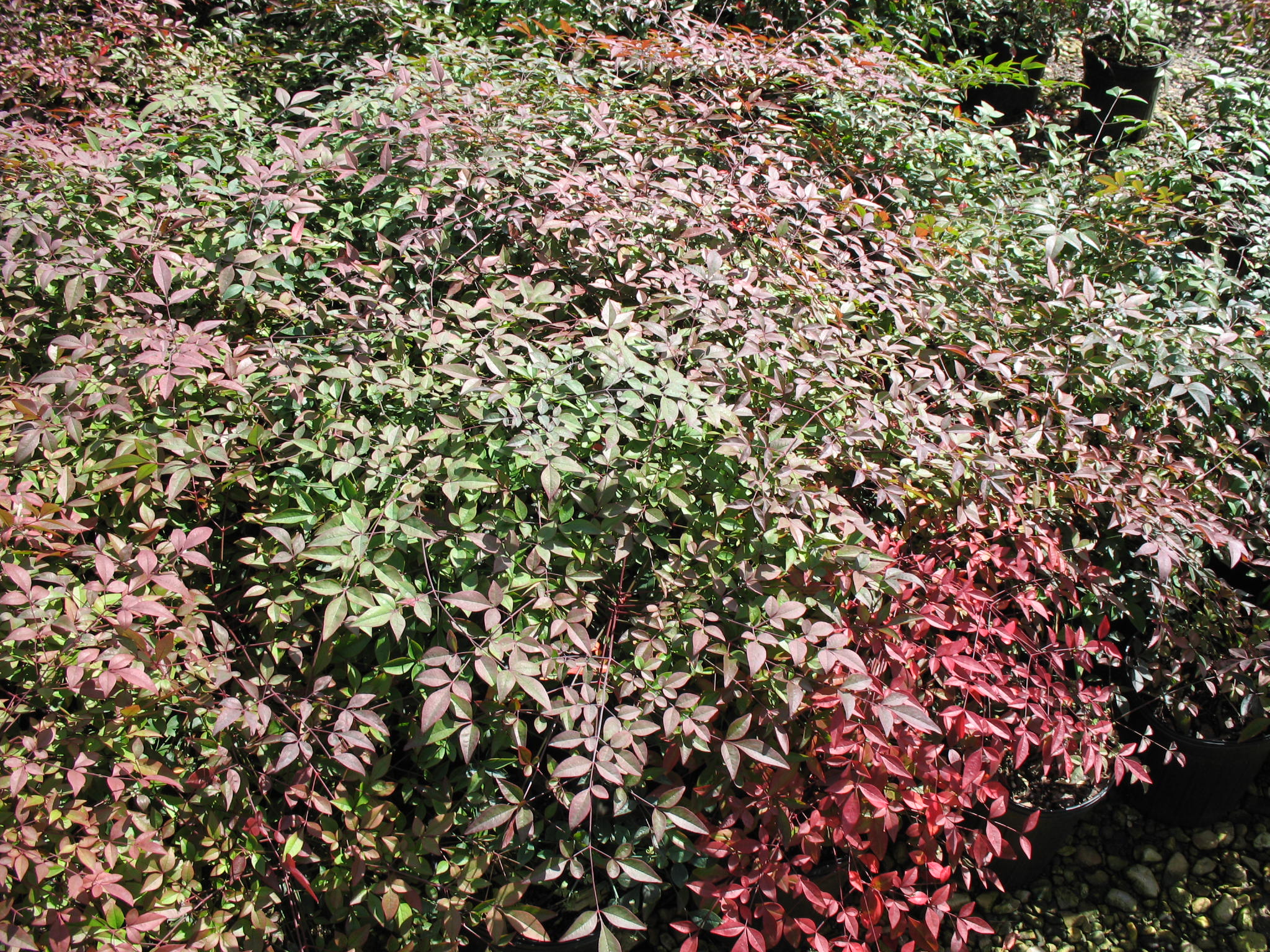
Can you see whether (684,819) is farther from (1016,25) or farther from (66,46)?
(1016,25)

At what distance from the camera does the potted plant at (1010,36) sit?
4953mm

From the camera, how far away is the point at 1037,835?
1.99 metres

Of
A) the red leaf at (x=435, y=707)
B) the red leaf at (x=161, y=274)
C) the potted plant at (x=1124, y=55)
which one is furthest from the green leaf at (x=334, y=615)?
the potted plant at (x=1124, y=55)

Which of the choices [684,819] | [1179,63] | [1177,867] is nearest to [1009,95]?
[1179,63]

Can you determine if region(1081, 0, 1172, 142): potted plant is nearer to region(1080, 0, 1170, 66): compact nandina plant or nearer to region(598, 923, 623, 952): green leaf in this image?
region(1080, 0, 1170, 66): compact nandina plant

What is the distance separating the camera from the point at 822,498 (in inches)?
60.6

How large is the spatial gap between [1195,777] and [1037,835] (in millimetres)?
499

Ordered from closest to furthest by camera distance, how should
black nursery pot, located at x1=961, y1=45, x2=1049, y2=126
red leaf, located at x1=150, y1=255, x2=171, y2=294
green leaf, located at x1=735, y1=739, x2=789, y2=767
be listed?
green leaf, located at x1=735, y1=739, x2=789, y2=767 → red leaf, located at x1=150, y1=255, x2=171, y2=294 → black nursery pot, located at x1=961, y1=45, x2=1049, y2=126

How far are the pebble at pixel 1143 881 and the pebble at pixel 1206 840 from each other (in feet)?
0.51

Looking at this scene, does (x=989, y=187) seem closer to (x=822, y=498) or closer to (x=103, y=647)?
(x=822, y=498)

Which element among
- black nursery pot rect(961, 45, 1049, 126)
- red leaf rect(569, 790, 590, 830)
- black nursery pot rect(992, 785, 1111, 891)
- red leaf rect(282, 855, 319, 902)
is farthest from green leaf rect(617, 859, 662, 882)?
black nursery pot rect(961, 45, 1049, 126)

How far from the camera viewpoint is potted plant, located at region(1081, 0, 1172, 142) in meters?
4.99

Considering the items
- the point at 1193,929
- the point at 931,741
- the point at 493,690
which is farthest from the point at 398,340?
the point at 1193,929

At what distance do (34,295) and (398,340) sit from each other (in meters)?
0.91
